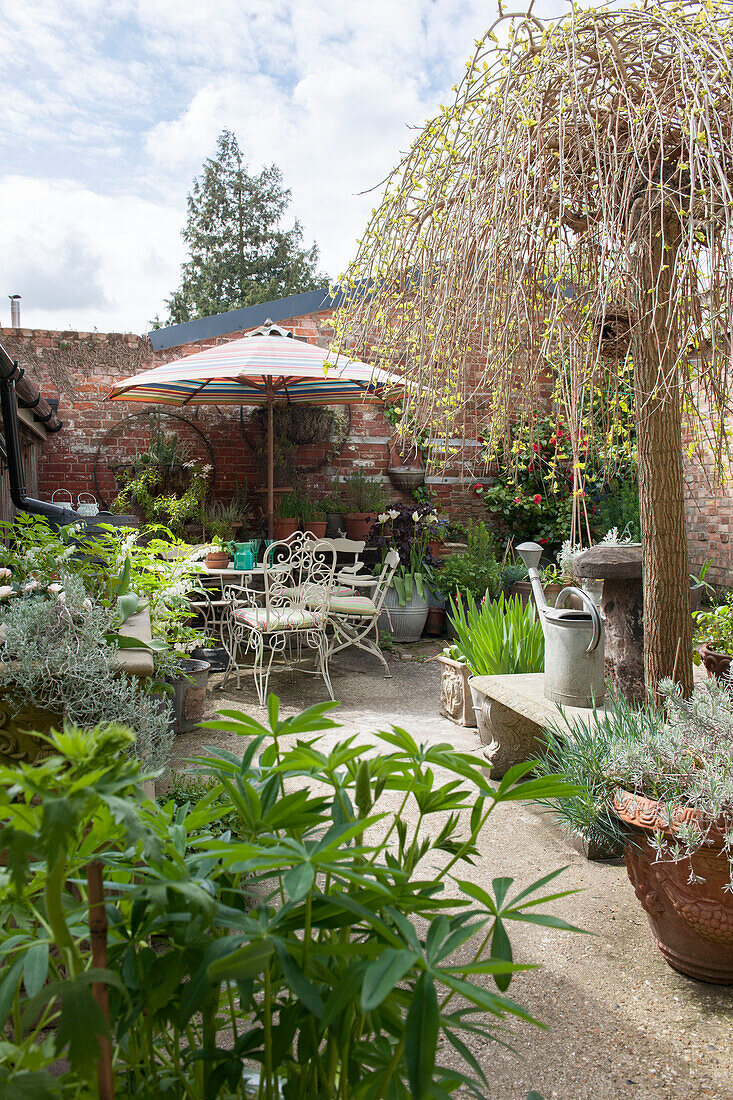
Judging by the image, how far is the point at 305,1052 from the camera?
57cm

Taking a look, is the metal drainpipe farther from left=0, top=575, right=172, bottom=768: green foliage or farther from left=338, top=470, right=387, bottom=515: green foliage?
left=338, top=470, right=387, bottom=515: green foliage

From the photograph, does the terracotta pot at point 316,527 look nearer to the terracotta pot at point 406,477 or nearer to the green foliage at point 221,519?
the green foliage at point 221,519

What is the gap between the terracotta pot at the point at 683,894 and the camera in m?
1.72

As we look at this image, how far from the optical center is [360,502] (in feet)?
23.2

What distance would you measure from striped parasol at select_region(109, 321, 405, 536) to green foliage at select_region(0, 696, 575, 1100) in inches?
170

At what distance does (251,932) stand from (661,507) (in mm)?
1916

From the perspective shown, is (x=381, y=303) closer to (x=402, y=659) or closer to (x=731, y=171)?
(x=731, y=171)

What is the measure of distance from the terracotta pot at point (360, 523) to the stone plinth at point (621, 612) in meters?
4.14

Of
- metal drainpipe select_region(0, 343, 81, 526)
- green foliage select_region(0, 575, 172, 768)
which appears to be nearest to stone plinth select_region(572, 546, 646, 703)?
green foliage select_region(0, 575, 172, 768)

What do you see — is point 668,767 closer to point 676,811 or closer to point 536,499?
point 676,811

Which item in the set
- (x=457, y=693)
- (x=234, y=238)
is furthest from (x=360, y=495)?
(x=234, y=238)

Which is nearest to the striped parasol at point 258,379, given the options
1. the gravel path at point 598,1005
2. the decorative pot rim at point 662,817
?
the gravel path at point 598,1005

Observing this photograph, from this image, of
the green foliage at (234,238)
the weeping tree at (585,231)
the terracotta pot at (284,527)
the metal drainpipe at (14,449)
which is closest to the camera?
the weeping tree at (585,231)

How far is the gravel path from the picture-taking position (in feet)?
5.11
